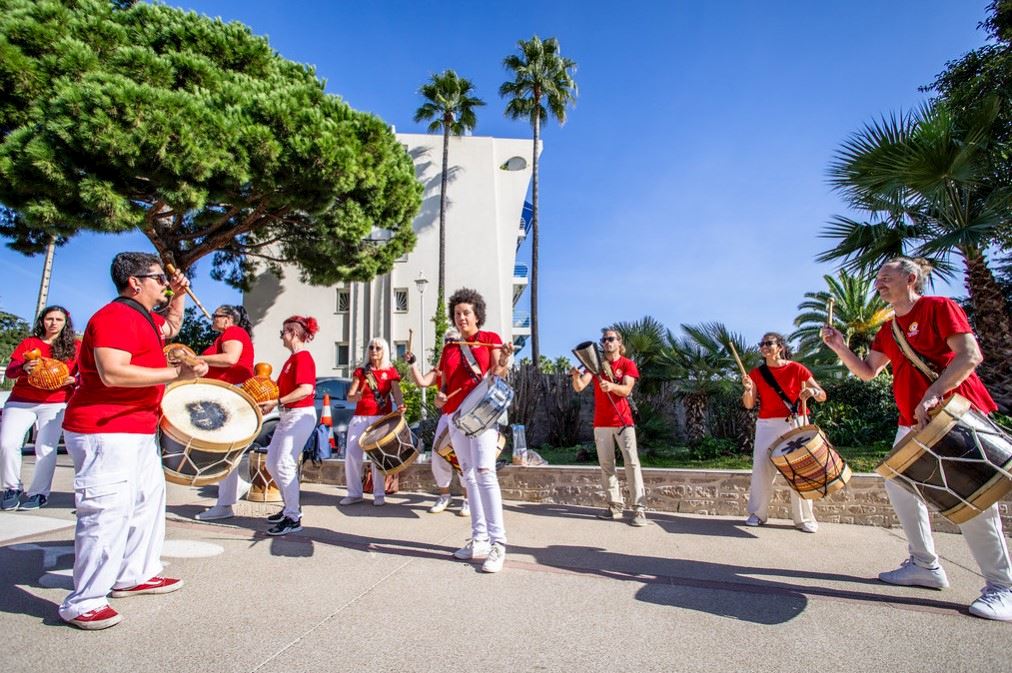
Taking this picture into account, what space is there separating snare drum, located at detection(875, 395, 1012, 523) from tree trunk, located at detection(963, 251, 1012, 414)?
6.77 meters

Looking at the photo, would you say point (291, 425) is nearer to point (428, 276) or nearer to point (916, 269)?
point (916, 269)

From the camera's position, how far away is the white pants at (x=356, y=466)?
20.2ft

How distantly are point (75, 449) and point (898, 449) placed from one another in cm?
439

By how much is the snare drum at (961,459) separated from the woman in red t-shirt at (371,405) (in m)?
4.69

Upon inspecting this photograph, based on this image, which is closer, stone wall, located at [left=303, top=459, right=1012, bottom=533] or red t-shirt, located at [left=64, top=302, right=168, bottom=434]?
red t-shirt, located at [left=64, top=302, right=168, bottom=434]

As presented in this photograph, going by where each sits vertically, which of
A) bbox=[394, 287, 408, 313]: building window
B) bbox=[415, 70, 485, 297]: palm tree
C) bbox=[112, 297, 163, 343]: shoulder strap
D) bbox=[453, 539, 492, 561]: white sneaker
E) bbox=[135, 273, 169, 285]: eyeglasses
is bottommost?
bbox=[453, 539, 492, 561]: white sneaker

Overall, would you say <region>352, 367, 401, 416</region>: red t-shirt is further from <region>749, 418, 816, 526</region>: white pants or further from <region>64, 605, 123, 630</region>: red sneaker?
<region>749, 418, 816, 526</region>: white pants

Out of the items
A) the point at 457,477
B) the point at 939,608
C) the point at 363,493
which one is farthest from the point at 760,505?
the point at 363,493

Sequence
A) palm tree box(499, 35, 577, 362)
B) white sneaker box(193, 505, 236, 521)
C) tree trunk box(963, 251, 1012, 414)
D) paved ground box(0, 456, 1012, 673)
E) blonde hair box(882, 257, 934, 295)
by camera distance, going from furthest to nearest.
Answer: palm tree box(499, 35, 577, 362) → tree trunk box(963, 251, 1012, 414) → white sneaker box(193, 505, 236, 521) → blonde hair box(882, 257, 934, 295) → paved ground box(0, 456, 1012, 673)

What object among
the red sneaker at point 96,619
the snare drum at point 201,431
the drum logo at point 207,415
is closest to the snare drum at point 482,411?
the snare drum at point 201,431

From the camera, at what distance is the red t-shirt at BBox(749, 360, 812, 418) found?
505 centimetres

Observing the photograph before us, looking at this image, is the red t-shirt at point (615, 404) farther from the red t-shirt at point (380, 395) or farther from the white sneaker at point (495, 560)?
the red t-shirt at point (380, 395)

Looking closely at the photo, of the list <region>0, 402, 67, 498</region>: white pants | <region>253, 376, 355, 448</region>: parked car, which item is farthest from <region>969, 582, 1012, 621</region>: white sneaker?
<region>0, 402, 67, 498</region>: white pants

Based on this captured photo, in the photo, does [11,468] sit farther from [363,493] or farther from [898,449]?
[898,449]
